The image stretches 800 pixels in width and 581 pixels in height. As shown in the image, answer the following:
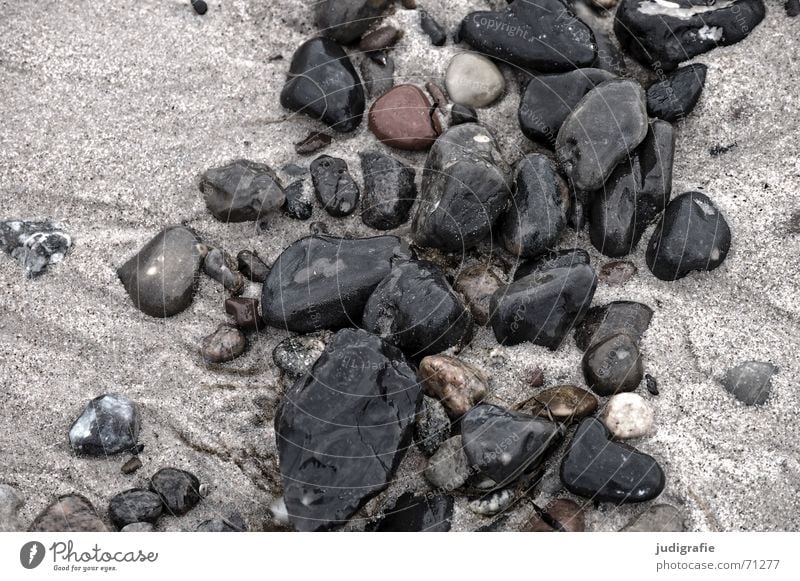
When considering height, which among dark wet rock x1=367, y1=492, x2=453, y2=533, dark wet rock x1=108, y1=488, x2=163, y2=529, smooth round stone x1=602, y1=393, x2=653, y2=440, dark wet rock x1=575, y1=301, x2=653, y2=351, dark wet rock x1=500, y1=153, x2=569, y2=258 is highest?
dark wet rock x1=500, y1=153, x2=569, y2=258

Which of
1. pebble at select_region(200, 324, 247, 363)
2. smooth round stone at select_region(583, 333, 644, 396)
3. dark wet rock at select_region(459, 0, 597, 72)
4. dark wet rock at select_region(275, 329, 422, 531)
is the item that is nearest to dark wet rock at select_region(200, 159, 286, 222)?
pebble at select_region(200, 324, 247, 363)

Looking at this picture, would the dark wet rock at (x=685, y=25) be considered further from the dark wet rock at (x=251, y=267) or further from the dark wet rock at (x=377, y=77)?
the dark wet rock at (x=251, y=267)

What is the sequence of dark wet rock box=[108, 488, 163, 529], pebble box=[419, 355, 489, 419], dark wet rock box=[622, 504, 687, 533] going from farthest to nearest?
pebble box=[419, 355, 489, 419] → dark wet rock box=[108, 488, 163, 529] → dark wet rock box=[622, 504, 687, 533]

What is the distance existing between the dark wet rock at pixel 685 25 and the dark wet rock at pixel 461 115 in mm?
1084

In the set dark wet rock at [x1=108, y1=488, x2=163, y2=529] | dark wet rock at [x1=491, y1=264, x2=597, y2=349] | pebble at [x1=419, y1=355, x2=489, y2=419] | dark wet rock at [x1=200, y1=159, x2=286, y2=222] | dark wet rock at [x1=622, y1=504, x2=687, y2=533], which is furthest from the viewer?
dark wet rock at [x1=200, y1=159, x2=286, y2=222]

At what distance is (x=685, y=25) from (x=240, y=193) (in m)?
2.78

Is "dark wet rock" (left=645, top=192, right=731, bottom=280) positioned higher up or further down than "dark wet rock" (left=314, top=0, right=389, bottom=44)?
further down

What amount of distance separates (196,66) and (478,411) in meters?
2.76

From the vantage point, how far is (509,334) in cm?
409

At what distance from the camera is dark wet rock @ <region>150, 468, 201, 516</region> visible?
3.83 m

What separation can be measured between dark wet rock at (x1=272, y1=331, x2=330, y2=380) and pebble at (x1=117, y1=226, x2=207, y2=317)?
2.03 feet

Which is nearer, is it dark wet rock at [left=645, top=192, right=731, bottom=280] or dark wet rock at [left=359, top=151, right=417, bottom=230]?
dark wet rock at [left=645, top=192, right=731, bottom=280]

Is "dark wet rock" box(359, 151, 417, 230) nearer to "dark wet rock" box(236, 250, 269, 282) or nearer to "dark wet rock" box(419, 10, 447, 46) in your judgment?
"dark wet rock" box(236, 250, 269, 282)

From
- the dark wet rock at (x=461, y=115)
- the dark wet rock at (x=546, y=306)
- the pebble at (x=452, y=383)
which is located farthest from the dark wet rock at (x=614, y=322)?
the dark wet rock at (x=461, y=115)
